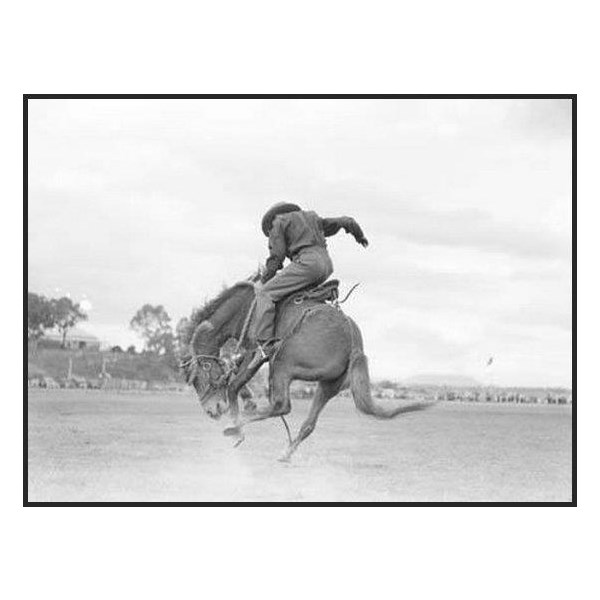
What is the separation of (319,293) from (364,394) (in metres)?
0.82

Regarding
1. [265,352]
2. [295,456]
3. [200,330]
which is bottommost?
[295,456]

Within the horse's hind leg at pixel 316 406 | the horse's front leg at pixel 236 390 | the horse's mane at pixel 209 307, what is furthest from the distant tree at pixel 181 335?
the horse's hind leg at pixel 316 406

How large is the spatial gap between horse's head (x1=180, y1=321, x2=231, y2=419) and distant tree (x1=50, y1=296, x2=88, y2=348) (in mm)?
1738

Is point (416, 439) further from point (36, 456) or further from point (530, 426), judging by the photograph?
point (36, 456)

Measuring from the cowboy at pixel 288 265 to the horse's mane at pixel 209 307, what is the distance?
0.16 m

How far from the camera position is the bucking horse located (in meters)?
9.87

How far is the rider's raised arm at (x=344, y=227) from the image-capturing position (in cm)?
1006

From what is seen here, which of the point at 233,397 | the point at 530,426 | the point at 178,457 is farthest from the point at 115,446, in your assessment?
the point at 530,426

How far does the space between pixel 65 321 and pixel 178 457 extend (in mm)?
1534

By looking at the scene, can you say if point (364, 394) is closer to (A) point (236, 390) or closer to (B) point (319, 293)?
(B) point (319, 293)

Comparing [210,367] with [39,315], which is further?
[39,315]

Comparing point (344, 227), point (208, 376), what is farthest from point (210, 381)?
point (344, 227)

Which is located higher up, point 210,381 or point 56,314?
point 56,314

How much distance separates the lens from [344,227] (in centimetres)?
1009
